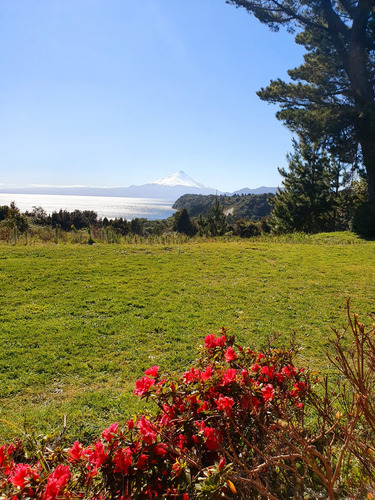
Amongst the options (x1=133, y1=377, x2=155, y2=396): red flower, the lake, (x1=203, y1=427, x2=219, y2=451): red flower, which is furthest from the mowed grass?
the lake

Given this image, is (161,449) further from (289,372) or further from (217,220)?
(217,220)

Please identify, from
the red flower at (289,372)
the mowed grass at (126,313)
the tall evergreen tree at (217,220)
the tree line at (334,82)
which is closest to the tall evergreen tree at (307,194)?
the tree line at (334,82)

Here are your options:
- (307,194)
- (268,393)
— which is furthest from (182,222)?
(268,393)

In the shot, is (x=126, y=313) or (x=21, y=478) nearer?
(x=21, y=478)

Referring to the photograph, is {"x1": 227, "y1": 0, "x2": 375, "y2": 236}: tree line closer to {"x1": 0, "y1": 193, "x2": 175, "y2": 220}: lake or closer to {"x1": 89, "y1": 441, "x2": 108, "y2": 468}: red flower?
{"x1": 89, "y1": 441, "x2": 108, "y2": 468}: red flower

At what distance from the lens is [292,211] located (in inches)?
728

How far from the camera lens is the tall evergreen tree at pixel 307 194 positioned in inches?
705

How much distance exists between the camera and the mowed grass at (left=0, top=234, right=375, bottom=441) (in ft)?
9.18

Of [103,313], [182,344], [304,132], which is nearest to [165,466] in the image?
[182,344]

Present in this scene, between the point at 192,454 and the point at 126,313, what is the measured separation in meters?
3.52

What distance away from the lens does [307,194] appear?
1809 cm

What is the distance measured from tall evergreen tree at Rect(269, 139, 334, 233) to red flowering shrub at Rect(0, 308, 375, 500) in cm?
1722

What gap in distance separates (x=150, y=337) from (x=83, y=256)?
473cm

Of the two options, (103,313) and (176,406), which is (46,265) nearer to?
(103,313)
